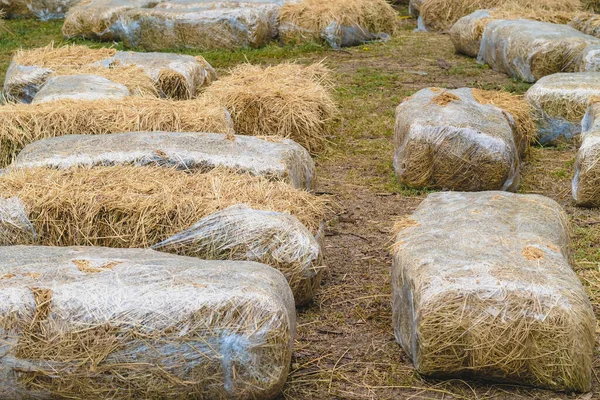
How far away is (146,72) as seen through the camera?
9.28 meters

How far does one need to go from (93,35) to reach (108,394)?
10070 millimetres

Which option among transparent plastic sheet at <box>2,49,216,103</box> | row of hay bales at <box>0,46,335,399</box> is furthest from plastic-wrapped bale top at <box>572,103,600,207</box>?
transparent plastic sheet at <box>2,49,216,103</box>

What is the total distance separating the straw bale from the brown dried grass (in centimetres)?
110

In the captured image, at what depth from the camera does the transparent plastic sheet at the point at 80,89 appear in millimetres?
8094

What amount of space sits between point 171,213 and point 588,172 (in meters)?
3.27

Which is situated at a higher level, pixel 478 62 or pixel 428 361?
pixel 428 361

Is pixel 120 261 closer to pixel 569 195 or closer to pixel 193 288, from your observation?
pixel 193 288

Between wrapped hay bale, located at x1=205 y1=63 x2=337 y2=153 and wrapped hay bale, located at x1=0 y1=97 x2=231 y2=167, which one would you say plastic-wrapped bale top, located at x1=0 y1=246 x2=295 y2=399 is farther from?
wrapped hay bale, located at x1=205 y1=63 x2=337 y2=153

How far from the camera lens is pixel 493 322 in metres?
4.30

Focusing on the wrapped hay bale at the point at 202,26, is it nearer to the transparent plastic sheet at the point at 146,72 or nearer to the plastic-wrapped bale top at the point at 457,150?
the transparent plastic sheet at the point at 146,72

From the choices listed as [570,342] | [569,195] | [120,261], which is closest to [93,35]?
[569,195]

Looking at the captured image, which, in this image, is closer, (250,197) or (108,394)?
(108,394)

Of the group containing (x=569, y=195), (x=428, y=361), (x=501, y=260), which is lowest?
(x=569, y=195)

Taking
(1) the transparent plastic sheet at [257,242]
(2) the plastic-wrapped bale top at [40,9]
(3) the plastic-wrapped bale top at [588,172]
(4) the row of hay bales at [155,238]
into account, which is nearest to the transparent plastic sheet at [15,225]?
(4) the row of hay bales at [155,238]
